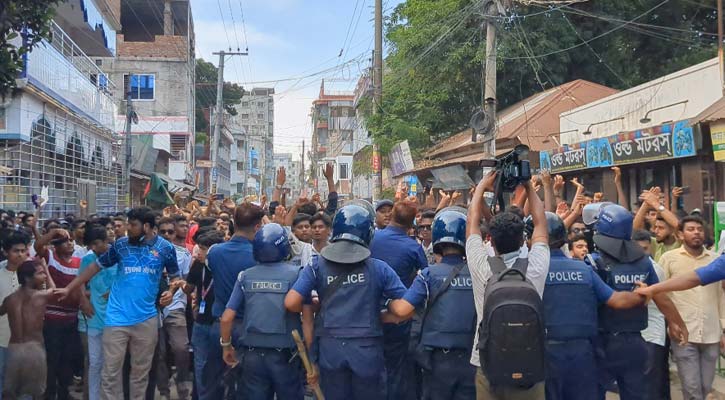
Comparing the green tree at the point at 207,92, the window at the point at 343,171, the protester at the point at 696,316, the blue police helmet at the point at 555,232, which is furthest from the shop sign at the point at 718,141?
the window at the point at 343,171

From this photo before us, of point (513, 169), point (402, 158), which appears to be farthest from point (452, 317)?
point (402, 158)

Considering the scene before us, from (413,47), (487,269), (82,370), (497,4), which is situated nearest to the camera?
(487,269)

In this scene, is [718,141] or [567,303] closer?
[567,303]

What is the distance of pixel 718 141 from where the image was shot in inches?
434

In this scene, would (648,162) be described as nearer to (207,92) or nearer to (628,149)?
(628,149)

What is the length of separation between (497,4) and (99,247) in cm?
993

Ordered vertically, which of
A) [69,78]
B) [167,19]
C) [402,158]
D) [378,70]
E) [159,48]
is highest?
[167,19]

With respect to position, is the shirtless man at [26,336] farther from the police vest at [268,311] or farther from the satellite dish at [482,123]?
→ the satellite dish at [482,123]

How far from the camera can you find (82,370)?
8016 millimetres

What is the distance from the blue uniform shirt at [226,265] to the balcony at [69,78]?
7465 mm

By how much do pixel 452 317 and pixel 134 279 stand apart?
315cm

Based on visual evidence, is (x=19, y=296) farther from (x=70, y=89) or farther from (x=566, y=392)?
(x=70, y=89)

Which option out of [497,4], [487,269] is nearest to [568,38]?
[497,4]

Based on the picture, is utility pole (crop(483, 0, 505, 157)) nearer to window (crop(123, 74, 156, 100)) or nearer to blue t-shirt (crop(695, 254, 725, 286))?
Answer: blue t-shirt (crop(695, 254, 725, 286))
